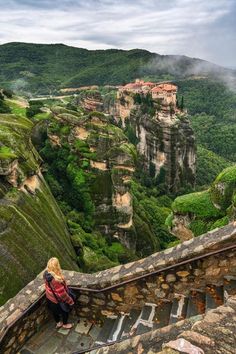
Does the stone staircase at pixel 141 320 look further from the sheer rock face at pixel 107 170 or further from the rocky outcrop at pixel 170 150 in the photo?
the rocky outcrop at pixel 170 150

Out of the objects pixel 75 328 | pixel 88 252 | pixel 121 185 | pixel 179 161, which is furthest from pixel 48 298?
pixel 179 161

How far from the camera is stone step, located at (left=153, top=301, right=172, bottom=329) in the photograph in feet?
19.3

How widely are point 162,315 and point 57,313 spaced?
6.25 ft

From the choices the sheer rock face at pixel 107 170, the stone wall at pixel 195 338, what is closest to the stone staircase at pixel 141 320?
the stone wall at pixel 195 338

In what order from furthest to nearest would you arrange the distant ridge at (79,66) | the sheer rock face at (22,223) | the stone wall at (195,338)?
the distant ridge at (79,66) → the sheer rock face at (22,223) → the stone wall at (195,338)

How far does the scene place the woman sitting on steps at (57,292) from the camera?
20.4 feet

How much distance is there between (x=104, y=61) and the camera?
164250 millimetres

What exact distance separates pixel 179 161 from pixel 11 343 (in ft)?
159

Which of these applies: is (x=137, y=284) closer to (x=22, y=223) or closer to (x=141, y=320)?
(x=141, y=320)

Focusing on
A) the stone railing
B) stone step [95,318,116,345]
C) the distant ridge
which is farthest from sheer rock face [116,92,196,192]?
the distant ridge

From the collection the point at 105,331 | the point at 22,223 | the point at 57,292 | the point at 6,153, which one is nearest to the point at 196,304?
the point at 105,331

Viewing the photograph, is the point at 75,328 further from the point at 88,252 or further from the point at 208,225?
the point at 88,252

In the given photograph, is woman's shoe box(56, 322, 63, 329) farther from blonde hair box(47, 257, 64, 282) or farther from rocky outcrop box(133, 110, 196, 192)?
rocky outcrop box(133, 110, 196, 192)

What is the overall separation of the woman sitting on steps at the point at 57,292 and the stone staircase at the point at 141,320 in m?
0.36
